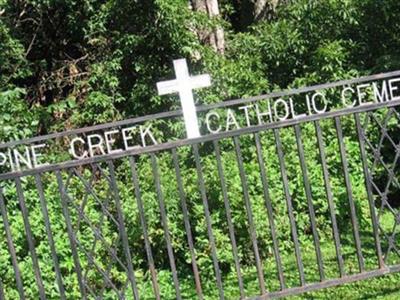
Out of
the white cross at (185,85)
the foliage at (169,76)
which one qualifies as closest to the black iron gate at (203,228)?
the foliage at (169,76)

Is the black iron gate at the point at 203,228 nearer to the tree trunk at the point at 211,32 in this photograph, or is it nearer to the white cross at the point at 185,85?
the white cross at the point at 185,85

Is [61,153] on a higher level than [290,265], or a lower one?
higher

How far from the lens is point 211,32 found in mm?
7789

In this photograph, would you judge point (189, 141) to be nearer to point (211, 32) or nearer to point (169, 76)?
point (169, 76)

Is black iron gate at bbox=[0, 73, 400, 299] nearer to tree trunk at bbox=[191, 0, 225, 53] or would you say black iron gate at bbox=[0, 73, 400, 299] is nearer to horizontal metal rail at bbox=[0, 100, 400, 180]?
horizontal metal rail at bbox=[0, 100, 400, 180]

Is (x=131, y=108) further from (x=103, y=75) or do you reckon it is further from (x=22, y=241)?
(x=22, y=241)

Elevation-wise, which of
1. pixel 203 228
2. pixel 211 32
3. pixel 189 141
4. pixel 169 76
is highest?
pixel 211 32

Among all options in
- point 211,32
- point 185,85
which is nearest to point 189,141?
point 185,85

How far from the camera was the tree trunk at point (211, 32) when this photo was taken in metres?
7.76

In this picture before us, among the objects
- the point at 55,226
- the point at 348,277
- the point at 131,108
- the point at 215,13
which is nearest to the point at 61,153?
the point at 131,108

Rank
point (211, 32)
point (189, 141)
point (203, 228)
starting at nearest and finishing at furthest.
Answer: point (189, 141)
point (203, 228)
point (211, 32)

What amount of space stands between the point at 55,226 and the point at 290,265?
2077 mm

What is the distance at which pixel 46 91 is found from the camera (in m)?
8.05

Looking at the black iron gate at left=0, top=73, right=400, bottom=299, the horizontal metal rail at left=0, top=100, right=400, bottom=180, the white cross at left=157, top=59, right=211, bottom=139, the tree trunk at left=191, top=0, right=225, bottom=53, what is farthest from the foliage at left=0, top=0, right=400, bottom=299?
the horizontal metal rail at left=0, top=100, right=400, bottom=180
